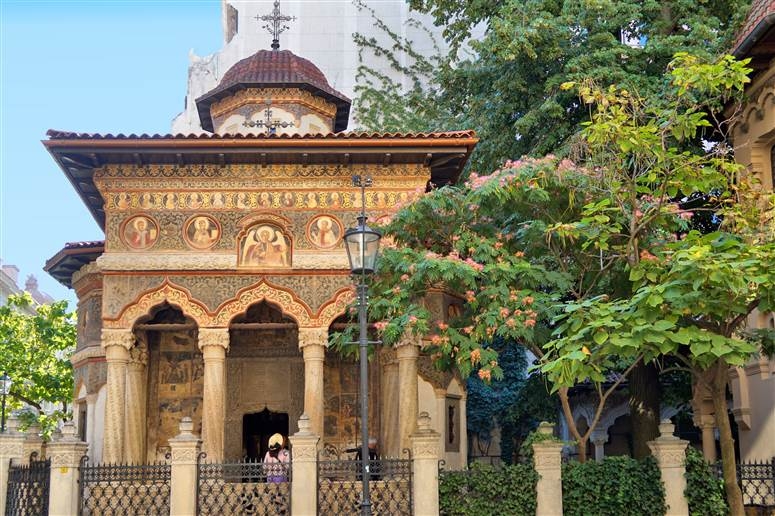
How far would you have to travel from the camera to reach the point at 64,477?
14.4 meters

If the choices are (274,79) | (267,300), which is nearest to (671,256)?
(267,300)

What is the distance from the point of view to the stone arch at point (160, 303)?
16453mm

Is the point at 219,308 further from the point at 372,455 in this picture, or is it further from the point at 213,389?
the point at 372,455

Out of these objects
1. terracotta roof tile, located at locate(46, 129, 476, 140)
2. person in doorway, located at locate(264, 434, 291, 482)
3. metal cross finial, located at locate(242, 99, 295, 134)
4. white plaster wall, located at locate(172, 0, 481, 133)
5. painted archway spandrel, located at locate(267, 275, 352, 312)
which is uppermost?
white plaster wall, located at locate(172, 0, 481, 133)

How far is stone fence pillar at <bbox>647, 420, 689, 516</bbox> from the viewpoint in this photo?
13734 mm

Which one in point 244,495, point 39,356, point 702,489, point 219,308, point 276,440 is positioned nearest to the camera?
point 702,489

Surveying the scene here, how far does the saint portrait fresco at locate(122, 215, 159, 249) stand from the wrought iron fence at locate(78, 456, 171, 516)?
385 cm

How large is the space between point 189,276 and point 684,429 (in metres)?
15.7

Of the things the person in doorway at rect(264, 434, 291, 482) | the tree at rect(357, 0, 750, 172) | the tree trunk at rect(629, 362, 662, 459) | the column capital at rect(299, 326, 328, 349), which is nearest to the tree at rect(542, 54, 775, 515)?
the tree trunk at rect(629, 362, 662, 459)

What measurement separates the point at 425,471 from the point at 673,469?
3515 mm

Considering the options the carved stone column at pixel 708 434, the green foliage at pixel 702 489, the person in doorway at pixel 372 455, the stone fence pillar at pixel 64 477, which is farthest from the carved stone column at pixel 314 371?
the carved stone column at pixel 708 434

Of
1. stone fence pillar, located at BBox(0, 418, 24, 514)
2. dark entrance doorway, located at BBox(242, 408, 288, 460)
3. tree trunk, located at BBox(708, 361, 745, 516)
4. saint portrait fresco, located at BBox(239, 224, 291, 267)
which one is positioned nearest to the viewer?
tree trunk, located at BBox(708, 361, 745, 516)

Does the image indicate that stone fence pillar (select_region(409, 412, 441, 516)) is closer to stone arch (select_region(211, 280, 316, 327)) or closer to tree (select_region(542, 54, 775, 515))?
tree (select_region(542, 54, 775, 515))

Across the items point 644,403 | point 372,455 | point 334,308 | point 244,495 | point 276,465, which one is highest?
point 334,308
